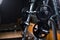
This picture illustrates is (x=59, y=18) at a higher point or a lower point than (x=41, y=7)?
lower

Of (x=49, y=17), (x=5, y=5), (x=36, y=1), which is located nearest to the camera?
(x=49, y=17)

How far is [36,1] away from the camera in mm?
2336

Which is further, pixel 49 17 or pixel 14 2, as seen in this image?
pixel 14 2

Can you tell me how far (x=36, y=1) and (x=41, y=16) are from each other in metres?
0.42

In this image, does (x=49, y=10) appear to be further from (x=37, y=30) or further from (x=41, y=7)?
(x=37, y=30)

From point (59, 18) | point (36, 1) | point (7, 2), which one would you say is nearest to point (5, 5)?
point (7, 2)

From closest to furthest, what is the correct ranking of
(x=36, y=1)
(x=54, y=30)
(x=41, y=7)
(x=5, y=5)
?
(x=54, y=30)
(x=41, y=7)
(x=36, y=1)
(x=5, y=5)

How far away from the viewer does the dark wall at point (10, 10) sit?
3764 millimetres

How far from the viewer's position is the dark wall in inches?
148

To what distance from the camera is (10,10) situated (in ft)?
12.6

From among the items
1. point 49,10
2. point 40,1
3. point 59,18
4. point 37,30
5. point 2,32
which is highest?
point 40,1

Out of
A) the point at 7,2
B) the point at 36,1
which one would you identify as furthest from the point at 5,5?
the point at 36,1

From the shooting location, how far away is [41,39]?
6.72 feet

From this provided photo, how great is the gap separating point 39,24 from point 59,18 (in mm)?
368
